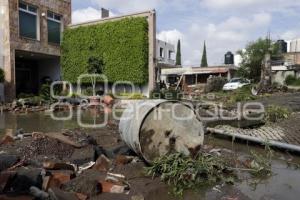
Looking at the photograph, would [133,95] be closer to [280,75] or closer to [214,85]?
[214,85]

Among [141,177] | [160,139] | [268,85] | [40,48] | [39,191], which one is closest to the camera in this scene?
[39,191]

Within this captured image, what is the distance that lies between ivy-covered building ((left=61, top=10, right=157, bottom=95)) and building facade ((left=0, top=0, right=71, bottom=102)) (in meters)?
1.00

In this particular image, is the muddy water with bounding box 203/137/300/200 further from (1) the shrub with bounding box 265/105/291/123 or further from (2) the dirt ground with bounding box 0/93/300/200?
(1) the shrub with bounding box 265/105/291/123

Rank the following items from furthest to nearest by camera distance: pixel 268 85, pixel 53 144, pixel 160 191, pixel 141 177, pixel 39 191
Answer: pixel 268 85, pixel 53 144, pixel 141 177, pixel 160 191, pixel 39 191

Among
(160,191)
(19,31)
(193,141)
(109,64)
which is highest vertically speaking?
(19,31)

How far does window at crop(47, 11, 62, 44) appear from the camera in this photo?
22.0 meters

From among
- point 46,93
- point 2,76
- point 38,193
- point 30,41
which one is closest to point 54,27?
point 30,41

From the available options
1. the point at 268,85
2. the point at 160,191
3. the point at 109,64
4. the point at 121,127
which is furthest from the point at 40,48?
the point at 160,191

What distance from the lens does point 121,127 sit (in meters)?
6.04

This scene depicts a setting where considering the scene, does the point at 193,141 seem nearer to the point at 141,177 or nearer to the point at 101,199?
the point at 141,177

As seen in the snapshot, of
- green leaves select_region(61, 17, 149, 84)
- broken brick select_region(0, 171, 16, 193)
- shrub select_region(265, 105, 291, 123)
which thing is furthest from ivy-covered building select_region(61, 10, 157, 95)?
broken brick select_region(0, 171, 16, 193)

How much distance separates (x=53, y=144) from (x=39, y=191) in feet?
7.99

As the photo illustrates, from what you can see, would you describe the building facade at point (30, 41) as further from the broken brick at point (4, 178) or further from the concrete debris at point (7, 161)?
the broken brick at point (4, 178)

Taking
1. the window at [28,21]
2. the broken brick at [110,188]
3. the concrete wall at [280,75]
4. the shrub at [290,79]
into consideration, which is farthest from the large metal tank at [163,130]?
the concrete wall at [280,75]
